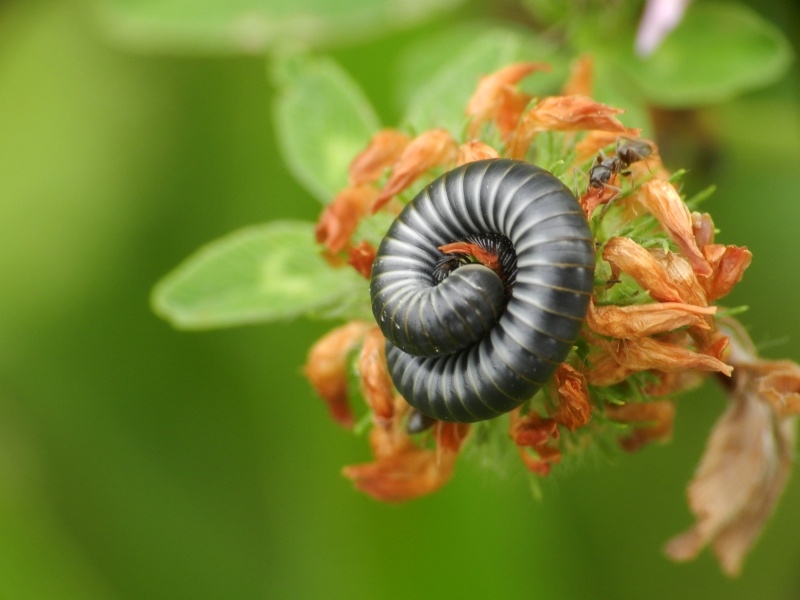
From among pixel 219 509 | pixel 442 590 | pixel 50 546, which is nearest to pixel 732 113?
pixel 442 590

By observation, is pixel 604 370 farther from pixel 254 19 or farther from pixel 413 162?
pixel 254 19

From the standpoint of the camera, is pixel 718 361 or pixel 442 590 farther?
pixel 442 590

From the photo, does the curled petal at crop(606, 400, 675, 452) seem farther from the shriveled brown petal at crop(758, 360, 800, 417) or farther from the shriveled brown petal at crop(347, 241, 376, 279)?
the shriveled brown petal at crop(347, 241, 376, 279)

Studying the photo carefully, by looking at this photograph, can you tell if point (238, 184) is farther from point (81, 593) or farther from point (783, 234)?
point (783, 234)

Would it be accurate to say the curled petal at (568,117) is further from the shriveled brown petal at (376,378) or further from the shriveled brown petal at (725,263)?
the shriveled brown petal at (376,378)

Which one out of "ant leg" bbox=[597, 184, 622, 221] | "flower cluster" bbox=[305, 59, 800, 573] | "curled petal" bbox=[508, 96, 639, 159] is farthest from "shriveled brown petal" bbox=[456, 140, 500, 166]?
"ant leg" bbox=[597, 184, 622, 221]
